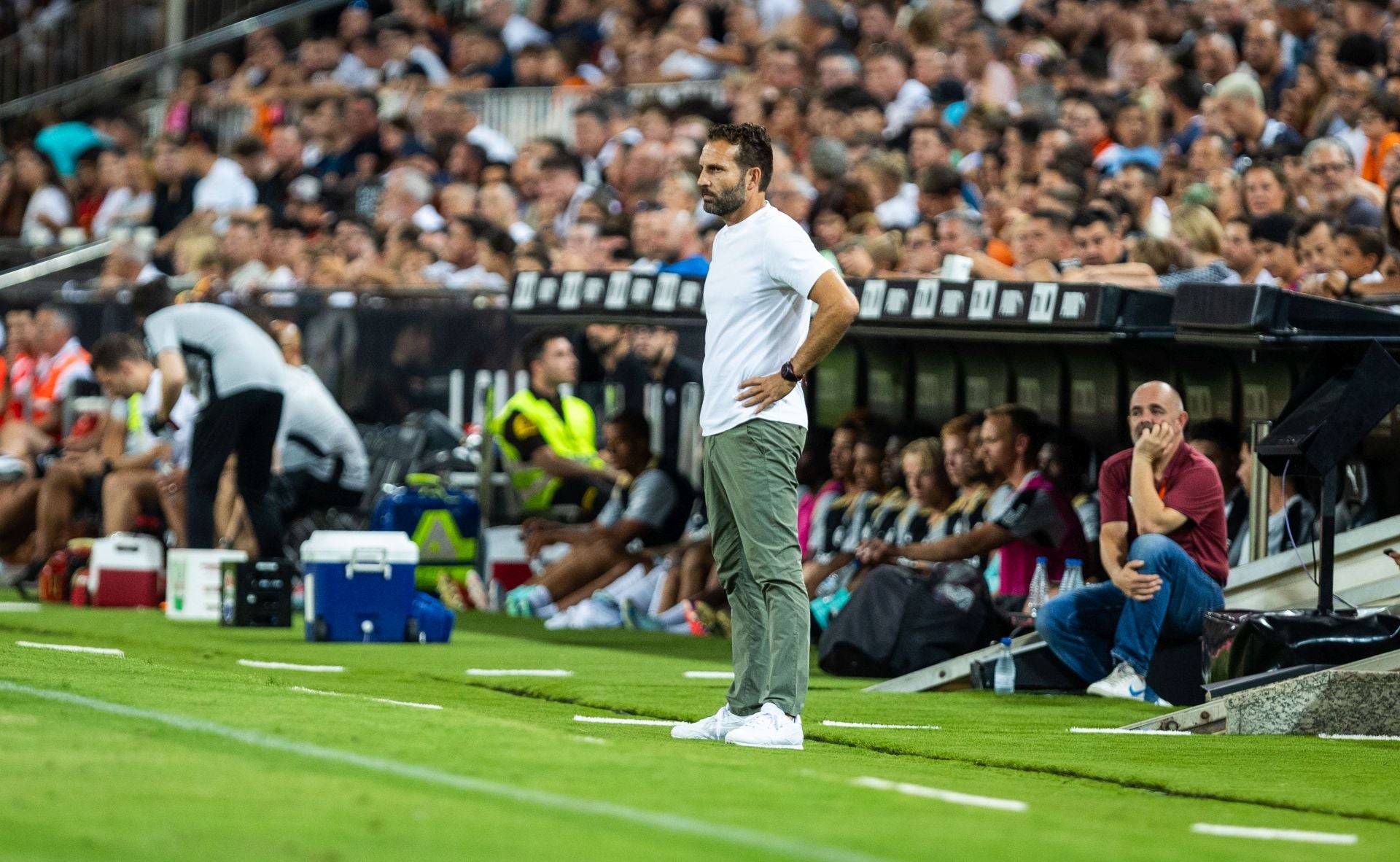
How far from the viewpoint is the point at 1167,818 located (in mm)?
6402

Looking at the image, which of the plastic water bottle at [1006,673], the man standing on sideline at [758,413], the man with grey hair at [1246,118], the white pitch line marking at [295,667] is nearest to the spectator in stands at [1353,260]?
the plastic water bottle at [1006,673]

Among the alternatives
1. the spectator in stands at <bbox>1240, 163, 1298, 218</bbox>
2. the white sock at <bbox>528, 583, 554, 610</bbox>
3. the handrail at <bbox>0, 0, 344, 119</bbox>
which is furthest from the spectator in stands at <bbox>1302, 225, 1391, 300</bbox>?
the handrail at <bbox>0, 0, 344, 119</bbox>

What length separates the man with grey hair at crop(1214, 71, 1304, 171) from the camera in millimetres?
15352

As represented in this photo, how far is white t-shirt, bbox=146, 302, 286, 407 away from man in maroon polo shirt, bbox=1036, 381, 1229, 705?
19.7ft

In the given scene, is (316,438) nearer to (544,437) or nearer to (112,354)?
Answer: (544,437)

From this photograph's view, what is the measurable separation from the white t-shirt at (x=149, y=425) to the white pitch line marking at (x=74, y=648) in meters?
5.53

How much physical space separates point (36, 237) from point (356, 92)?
4.09 m

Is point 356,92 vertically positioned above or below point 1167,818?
above

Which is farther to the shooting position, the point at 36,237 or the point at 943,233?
the point at 36,237

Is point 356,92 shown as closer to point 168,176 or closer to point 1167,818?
point 168,176

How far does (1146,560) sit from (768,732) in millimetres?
3315

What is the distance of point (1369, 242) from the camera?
1188 centimetres

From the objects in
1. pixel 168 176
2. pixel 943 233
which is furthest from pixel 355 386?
pixel 168 176

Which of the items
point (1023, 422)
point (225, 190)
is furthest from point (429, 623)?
point (225, 190)
